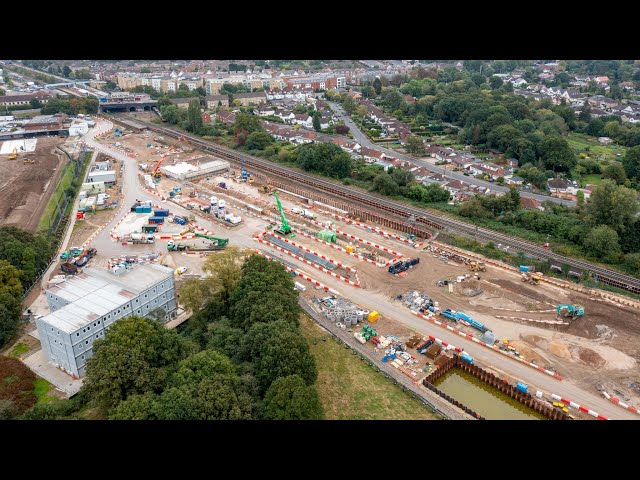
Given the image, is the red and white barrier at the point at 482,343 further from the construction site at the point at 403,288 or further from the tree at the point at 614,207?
the tree at the point at 614,207

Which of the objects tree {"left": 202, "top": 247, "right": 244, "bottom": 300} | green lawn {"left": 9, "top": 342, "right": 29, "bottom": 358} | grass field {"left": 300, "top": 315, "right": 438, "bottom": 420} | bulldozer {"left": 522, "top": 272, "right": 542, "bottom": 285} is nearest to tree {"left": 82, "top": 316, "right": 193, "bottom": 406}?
tree {"left": 202, "top": 247, "right": 244, "bottom": 300}

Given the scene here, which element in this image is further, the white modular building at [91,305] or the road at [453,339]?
the white modular building at [91,305]

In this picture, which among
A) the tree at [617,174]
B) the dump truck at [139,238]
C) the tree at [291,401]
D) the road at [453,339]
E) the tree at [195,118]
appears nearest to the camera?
the tree at [291,401]

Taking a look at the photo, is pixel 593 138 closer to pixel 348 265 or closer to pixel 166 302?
pixel 348 265

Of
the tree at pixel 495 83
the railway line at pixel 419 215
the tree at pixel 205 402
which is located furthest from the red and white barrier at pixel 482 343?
the tree at pixel 495 83

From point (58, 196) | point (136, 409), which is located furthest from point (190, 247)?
point (136, 409)

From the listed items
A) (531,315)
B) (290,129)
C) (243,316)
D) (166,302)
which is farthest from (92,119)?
(531,315)

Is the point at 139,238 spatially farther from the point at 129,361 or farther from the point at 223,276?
the point at 129,361
